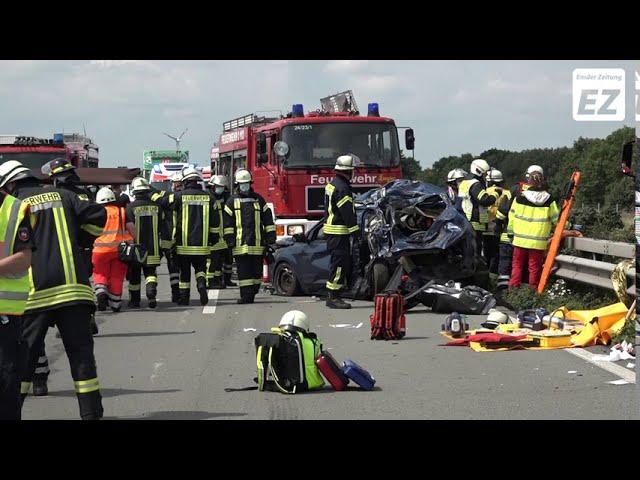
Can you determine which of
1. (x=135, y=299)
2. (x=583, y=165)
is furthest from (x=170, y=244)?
(x=583, y=165)

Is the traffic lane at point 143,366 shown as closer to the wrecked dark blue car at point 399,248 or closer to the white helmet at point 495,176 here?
the wrecked dark blue car at point 399,248

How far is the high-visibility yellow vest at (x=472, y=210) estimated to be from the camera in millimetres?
16609

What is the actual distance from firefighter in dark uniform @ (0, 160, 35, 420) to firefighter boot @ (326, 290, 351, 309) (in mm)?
8513

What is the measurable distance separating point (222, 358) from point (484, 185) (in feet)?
24.8

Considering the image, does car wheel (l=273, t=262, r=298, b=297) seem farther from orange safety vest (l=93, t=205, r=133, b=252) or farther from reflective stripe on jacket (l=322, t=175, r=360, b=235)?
orange safety vest (l=93, t=205, r=133, b=252)

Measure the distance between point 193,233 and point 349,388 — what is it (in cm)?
719

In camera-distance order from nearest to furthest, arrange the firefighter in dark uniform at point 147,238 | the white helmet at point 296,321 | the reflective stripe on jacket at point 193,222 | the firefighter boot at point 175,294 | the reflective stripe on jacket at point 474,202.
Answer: the white helmet at point 296,321
the reflective stripe on jacket at point 193,222
the firefighter in dark uniform at point 147,238
the firefighter boot at point 175,294
the reflective stripe on jacket at point 474,202

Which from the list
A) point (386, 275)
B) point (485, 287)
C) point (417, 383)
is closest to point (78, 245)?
point (417, 383)

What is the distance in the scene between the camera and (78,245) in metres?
7.76

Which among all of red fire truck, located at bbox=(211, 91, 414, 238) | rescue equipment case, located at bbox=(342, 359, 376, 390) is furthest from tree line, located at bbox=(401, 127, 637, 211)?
rescue equipment case, located at bbox=(342, 359, 376, 390)

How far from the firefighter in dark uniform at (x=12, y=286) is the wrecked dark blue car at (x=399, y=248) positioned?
8.59 metres

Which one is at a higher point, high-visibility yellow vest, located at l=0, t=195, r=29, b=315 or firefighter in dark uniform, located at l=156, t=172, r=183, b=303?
high-visibility yellow vest, located at l=0, t=195, r=29, b=315

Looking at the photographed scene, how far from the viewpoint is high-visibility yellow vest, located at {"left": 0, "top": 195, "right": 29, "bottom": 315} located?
6582mm

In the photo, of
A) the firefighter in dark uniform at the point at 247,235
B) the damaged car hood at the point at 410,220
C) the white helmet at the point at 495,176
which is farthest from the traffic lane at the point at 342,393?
the white helmet at the point at 495,176
